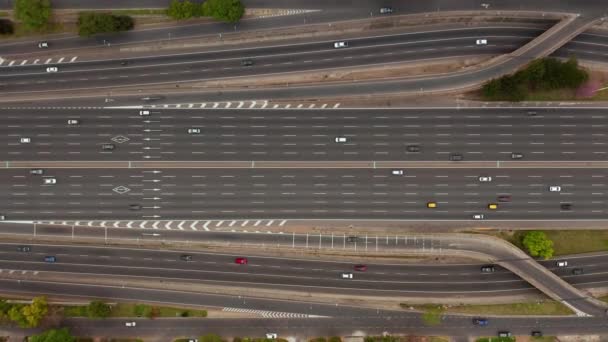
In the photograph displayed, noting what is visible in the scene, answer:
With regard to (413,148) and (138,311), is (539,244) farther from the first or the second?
(138,311)

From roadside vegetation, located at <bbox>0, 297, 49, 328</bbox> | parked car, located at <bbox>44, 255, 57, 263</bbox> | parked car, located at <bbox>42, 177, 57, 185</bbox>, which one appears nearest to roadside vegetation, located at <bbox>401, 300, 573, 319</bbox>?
roadside vegetation, located at <bbox>0, 297, 49, 328</bbox>

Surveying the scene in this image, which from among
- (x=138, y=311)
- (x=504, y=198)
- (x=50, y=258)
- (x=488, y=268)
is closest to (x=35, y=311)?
(x=50, y=258)

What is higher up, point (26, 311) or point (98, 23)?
point (98, 23)

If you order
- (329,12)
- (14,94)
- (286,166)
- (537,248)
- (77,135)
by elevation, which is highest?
(329,12)

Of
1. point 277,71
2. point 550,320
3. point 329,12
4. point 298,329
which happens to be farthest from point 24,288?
point 550,320

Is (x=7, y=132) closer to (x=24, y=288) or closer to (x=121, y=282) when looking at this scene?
(x=24, y=288)

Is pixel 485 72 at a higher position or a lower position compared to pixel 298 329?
higher

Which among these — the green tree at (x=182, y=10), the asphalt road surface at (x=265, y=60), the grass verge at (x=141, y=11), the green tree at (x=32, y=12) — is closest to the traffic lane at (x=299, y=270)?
the asphalt road surface at (x=265, y=60)
